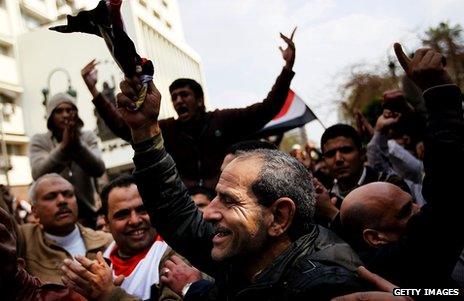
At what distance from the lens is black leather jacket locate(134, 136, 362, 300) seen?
1399mm

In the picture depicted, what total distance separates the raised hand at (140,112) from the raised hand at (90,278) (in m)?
0.70

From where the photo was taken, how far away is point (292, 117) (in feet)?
22.0

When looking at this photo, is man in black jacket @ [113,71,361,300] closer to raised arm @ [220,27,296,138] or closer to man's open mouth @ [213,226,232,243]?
man's open mouth @ [213,226,232,243]

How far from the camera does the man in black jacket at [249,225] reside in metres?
1.47

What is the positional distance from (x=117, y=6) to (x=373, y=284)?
48.5 inches

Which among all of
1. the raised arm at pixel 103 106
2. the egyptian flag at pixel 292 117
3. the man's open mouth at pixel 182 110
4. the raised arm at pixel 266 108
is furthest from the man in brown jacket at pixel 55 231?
the egyptian flag at pixel 292 117

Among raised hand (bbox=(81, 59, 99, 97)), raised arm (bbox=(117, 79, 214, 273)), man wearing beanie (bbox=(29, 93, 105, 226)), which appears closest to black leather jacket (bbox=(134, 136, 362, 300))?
raised arm (bbox=(117, 79, 214, 273))

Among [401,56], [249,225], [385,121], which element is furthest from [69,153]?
[401,56]

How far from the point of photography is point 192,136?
12.3 ft

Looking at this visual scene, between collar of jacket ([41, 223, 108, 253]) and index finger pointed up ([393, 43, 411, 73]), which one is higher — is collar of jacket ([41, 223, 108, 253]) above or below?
below

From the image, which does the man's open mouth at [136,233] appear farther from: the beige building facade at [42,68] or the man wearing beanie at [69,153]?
the beige building facade at [42,68]

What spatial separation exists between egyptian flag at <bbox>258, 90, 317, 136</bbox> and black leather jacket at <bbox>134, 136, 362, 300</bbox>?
4.42m

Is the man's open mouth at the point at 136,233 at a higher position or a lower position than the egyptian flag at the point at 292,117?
lower

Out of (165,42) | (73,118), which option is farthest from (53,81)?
(73,118)
